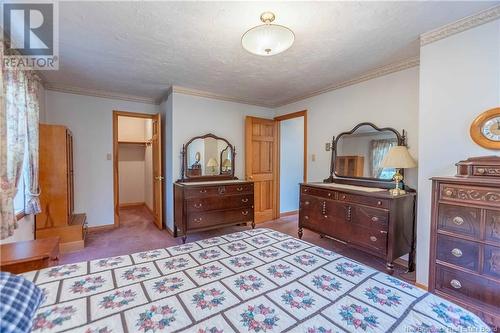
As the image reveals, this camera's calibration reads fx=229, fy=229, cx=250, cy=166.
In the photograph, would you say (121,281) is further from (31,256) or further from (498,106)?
(498,106)

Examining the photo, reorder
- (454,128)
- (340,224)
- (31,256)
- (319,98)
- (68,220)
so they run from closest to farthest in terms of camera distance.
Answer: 1. (31,256)
2. (454,128)
3. (340,224)
4. (68,220)
5. (319,98)

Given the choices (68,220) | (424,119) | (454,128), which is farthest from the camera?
(68,220)

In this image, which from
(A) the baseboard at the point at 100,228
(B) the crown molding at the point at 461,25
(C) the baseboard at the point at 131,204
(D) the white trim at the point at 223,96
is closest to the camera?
(B) the crown molding at the point at 461,25

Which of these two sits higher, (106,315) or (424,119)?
(424,119)

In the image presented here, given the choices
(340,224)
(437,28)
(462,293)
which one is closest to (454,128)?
(437,28)

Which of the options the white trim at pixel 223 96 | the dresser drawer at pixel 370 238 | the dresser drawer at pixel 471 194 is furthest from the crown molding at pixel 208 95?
the dresser drawer at pixel 471 194

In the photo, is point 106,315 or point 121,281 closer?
point 106,315

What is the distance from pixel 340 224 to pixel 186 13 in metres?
2.76

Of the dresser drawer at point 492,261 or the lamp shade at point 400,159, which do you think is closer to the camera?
the dresser drawer at point 492,261

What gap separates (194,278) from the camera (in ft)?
4.48

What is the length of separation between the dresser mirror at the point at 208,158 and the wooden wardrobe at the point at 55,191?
158 centimetres

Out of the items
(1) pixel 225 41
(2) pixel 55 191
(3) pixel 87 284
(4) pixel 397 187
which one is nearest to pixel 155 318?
(3) pixel 87 284

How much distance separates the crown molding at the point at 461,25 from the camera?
1806 millimetres

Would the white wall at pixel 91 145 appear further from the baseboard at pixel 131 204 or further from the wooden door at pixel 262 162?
the wooden door at pixel 262 162
